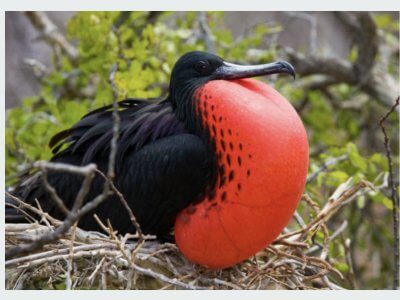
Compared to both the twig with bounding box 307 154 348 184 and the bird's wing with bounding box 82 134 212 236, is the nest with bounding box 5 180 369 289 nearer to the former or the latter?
the bird's wing with bounding box 82 134 212 236

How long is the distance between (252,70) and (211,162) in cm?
21

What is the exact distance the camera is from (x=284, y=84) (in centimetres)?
295

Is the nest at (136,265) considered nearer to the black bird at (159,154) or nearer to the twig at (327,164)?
the black bird at (159,154)

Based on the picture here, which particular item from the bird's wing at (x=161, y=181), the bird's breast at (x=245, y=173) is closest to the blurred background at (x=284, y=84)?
the bird's wing at (x=161, y=181)

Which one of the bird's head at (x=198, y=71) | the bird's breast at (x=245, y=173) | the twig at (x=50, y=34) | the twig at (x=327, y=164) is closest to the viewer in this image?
the bird's breast at (x=245, y=173)

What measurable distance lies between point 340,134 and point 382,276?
0.57 metres

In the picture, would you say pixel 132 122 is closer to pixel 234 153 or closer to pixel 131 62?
pixel 234 153

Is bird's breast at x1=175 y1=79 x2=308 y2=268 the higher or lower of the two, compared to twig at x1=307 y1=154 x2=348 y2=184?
higher

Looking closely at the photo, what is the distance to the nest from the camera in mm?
1670

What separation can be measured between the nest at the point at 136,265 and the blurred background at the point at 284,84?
186 millimetres

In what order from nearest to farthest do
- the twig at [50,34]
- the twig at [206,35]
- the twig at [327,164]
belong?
the twig at [327,164]
the twig at [206,35]
the twig at [50,34]

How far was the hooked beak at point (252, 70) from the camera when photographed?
5.75 feet

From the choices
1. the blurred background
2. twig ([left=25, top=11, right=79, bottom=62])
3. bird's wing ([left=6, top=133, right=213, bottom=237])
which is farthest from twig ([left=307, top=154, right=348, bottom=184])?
twig ([left=25, top=11, right=79, bottom=62])

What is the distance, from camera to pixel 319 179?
2.29m
